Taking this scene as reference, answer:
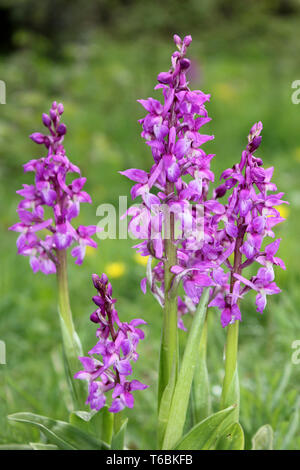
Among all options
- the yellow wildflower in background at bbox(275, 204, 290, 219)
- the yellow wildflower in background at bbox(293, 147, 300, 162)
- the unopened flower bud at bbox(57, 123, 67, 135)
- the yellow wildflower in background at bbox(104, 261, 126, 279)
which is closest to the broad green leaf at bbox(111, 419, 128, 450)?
the unopened flower bud at bbox(57, 123, 67, 135)

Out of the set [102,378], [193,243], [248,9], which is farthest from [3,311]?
[248,9]

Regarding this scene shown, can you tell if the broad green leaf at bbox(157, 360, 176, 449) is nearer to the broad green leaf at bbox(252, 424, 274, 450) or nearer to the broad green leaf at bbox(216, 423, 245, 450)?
the broad green leaf at bbox(216, 423, 245, 450)

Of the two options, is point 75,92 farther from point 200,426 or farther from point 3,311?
point 200,426

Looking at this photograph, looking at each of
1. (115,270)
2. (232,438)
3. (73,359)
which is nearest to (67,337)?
Result: (73,359)

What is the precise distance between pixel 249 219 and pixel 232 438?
0.61 metres

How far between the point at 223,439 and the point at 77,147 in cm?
345

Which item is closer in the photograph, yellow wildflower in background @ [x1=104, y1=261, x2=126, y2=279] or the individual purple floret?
the individual purple floret

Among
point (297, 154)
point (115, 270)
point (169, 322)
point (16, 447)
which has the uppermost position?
point (297, 154)

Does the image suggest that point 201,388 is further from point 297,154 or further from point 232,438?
point 297,154

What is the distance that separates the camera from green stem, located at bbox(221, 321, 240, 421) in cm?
135

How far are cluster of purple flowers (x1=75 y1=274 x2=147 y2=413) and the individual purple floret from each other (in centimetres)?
24

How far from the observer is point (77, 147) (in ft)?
14.9

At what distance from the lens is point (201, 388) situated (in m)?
1.48

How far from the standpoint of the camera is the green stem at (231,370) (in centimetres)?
135
